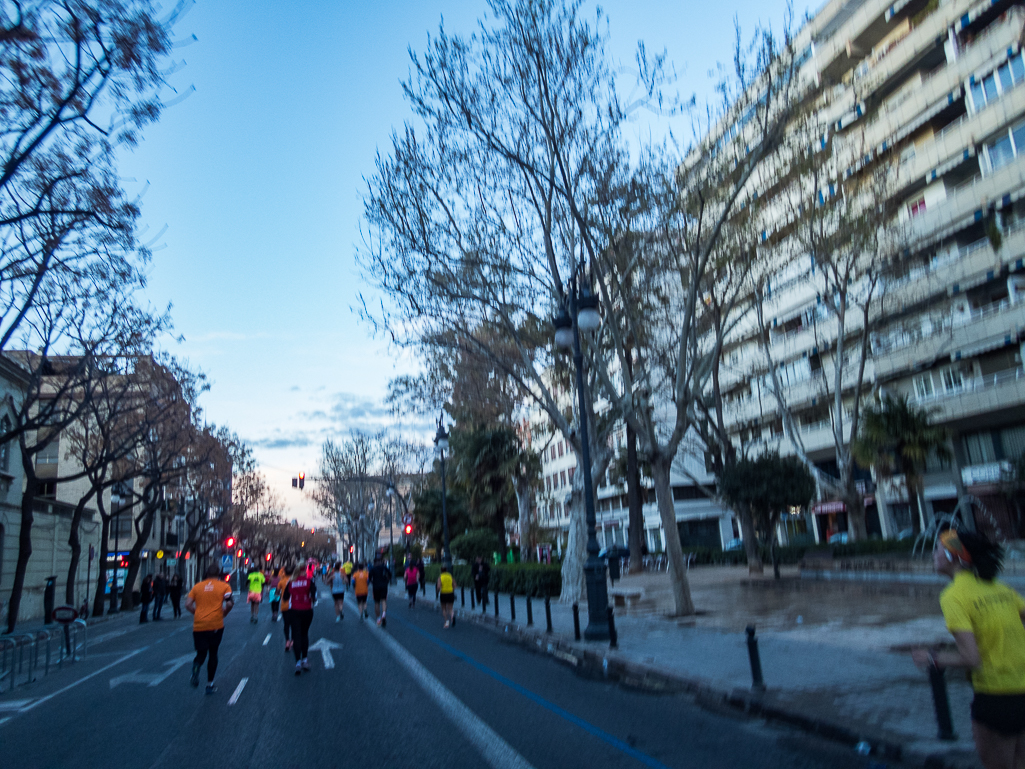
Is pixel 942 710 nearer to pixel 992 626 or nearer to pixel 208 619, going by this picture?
pixel 992 626

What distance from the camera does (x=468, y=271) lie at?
18.2 metres

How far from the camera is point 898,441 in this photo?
29.0 meters

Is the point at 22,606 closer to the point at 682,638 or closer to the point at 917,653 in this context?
the point at 682,638

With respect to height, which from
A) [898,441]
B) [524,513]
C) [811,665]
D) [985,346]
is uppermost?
[985,346]

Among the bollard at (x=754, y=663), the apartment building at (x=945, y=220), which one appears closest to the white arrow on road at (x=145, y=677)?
the bollard at (x=754, y=663)

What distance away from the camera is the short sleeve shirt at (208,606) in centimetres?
1031

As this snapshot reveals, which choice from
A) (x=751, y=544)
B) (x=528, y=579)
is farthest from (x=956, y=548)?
(x=751, y=544)

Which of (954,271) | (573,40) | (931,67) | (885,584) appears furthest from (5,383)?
(931,67)

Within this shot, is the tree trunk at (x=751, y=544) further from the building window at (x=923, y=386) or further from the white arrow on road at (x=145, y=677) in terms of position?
the white arrow on road at (x=145, y=677)

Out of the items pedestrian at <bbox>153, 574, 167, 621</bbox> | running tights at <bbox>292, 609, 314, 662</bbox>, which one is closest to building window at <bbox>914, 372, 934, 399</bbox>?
running tights at <bbox>292, 609, 314, 662</bbox>

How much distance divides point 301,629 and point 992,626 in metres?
10.7

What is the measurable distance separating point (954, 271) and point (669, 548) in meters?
25.0

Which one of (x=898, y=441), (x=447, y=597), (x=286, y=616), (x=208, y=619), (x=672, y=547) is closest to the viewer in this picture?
(x=208, y=619)

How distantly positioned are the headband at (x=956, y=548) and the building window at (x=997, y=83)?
109 ft
